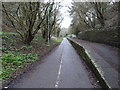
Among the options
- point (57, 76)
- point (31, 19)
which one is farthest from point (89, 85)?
point (31, 19)

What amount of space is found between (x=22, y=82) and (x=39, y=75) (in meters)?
1.13

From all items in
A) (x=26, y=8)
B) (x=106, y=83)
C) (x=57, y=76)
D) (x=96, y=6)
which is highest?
(x=96, y=6)

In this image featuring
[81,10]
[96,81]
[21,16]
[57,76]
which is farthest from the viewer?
[81,10]

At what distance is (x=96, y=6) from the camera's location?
2316 cm

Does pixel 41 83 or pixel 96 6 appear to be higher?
pixel 96 6

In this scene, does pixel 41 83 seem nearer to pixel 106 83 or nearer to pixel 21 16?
pixel 106 83

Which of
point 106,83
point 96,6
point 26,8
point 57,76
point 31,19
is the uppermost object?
point 96,6

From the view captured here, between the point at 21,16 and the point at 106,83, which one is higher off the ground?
the point at 21,16

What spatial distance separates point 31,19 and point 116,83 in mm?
12093

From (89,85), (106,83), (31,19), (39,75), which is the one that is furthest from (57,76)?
(31,19)

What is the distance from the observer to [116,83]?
4422mm

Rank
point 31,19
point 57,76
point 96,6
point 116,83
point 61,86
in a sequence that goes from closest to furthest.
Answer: point 116,83, point 61,86, point 57,76, point 31,19, point 96,6

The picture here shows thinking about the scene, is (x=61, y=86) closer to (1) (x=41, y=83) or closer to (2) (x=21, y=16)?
(1) (x=41, y=83)

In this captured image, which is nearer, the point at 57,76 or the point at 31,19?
the point at 57,76
